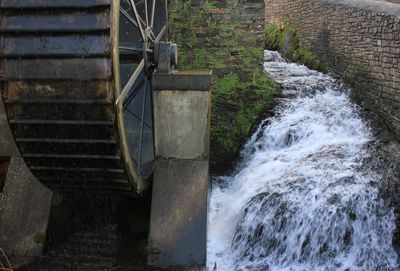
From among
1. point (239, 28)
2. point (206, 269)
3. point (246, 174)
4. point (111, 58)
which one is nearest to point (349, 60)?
point (239, 28)

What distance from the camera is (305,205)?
539cm

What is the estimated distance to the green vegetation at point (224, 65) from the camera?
24.9 feet

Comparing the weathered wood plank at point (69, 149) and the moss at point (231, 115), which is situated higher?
the weathered wood plank at point (69, 149)

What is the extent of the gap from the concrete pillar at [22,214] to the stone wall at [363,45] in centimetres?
464

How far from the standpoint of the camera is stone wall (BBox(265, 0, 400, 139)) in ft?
22.6

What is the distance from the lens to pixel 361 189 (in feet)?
17.7

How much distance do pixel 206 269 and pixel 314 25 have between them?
313 inches

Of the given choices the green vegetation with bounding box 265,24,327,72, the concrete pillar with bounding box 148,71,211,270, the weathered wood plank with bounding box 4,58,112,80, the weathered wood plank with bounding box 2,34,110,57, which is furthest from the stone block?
the green vegetation with bounding box 265,24,327,72

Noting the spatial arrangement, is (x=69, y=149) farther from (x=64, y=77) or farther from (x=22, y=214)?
(x=22, y=214)

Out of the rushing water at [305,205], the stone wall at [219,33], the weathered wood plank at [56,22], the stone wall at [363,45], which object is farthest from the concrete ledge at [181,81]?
the stone wall at [363,45]

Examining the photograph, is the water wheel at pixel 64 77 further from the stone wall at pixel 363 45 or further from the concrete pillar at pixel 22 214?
the stone wall at pixel 363 45

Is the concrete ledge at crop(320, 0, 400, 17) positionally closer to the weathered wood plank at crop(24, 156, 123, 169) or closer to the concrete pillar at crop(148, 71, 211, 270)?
the concrete pillar at crop(148, 71, 211, 270)

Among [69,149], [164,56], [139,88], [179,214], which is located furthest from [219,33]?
[69,149]

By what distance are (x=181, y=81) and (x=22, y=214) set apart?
7.29 ft
